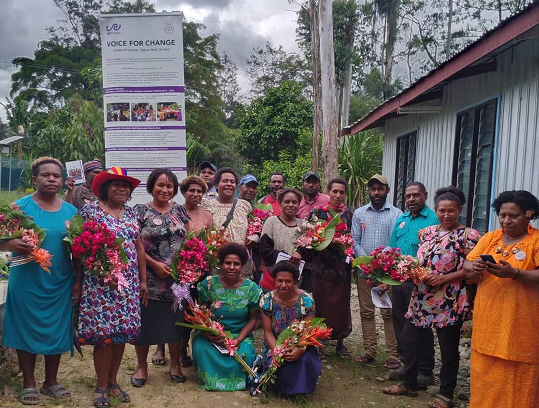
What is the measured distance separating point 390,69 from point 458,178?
94.5 ft

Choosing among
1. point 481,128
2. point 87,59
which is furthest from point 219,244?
point 87,59

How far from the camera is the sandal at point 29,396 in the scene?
379 cm

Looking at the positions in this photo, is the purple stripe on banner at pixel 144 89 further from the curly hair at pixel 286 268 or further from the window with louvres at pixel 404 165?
the window with louvres at pixel 404 165

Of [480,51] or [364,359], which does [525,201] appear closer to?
[480,51]

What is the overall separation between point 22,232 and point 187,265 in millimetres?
1333

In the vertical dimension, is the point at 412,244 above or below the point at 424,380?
above

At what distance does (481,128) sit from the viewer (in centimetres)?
606

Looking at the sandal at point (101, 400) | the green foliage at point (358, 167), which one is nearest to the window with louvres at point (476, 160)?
the sandal at point (101, 400)

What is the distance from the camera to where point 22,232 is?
3.48m

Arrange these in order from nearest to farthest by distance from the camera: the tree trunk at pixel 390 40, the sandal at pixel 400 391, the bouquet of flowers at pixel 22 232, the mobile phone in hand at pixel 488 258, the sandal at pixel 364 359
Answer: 1. the mobile phone in hand at pixel 488 258
2. the bouquet of flowers at pixel 22 232
3. the sandal at pixel 400 391
4. the sandal at pixel 364 359
5. the tree trunk at pixel 390 40

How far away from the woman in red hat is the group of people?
0.01 m

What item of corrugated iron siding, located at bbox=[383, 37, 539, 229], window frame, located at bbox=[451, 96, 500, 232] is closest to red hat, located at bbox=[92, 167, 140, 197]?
corrugated iron siding, located at bbox=[383, 37, 539, 229]

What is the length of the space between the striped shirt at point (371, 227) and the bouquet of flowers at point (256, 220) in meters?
0.99


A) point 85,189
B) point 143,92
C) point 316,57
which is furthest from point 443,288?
point 316,57
